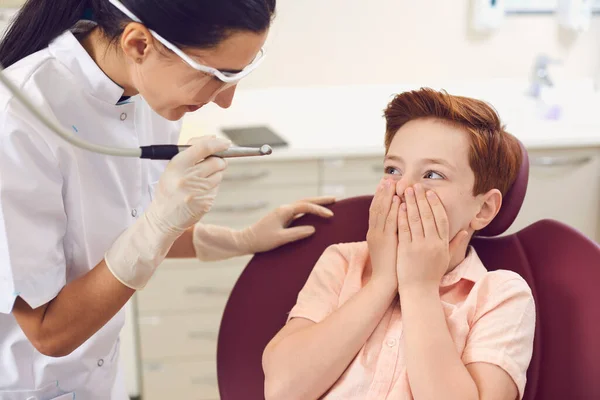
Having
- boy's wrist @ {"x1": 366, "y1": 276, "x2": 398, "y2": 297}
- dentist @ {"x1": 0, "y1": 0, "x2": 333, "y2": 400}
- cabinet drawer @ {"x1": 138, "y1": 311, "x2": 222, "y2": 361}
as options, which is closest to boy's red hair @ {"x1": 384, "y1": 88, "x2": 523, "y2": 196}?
boy's wrist @ {"x1": 366, "y1": 276, "x2": 398, "y2": 297}

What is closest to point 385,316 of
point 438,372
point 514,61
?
point 438,372

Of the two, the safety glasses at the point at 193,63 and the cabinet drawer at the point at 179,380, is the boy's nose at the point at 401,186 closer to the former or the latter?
the safety glasses at the point at 193,63

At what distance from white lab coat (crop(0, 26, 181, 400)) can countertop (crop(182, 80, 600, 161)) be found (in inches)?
34.4

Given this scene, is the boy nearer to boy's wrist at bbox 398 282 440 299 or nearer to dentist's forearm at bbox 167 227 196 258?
boy's wrist at bbox 398 282 440 299

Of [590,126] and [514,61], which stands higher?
[514,61]

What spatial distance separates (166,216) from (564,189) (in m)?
1.66

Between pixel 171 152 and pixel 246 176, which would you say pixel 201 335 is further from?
pixel 171 152

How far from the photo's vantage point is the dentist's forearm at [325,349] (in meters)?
1.21

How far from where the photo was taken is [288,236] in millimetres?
1460

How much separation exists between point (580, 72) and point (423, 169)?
72.3 inches

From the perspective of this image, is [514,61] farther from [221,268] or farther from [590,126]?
[221,268]

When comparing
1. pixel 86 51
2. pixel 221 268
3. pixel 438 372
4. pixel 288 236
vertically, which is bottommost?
pixel 221 268

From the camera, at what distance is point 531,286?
1368 millimetres

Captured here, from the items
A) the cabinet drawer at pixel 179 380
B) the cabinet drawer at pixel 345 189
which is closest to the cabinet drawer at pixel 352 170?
the cabinet drawer at pixel 345 189
